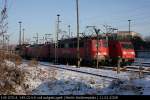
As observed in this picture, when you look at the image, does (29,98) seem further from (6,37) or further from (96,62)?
(96,62)

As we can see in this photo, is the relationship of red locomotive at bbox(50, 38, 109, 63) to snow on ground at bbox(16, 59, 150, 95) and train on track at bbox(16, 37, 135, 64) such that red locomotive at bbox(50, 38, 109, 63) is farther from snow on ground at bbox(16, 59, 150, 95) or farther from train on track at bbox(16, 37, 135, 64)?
snow on ground at bbox(16, 59, 150, 95)

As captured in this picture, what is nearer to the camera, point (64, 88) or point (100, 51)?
point (64, 88)

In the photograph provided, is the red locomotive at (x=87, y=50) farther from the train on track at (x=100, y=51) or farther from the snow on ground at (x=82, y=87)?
the snow on ground at (x=82, y=87)

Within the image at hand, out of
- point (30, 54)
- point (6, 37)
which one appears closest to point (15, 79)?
point (6, 37)

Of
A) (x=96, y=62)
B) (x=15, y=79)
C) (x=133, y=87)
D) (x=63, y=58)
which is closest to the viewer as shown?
(x=133, y=87)

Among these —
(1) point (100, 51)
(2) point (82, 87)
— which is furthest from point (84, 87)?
(1) point (100, 51)

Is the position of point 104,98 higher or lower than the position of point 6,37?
lower

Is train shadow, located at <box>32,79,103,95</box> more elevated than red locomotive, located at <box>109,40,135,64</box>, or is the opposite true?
red locomotive, located at <box>109,40,135,64</box>

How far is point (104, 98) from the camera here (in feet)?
27.5

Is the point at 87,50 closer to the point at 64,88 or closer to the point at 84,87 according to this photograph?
the point at 84,87

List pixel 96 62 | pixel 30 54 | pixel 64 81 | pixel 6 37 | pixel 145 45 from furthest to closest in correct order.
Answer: pixel 145 45
pixel 30 54
pixel 96 62
pixel 64 81
pixel 6 37

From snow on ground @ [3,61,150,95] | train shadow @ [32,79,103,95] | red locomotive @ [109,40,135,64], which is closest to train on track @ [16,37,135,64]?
red locomotive @ [109,40,135,64]

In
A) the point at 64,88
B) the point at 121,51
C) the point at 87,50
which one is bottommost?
the point at 64,88

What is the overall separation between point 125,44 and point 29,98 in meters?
30.5
